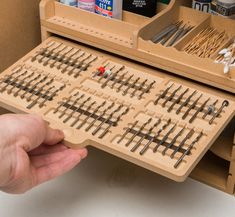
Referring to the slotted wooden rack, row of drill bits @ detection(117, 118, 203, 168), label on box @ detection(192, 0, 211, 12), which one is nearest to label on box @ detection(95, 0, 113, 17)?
the slotted wooden rack

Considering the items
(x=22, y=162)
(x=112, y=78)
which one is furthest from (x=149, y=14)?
(x=22, y=162)

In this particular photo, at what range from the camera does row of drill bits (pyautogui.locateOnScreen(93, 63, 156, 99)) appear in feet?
3.18

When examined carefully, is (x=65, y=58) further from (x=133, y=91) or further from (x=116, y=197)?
(x=116, y=197)

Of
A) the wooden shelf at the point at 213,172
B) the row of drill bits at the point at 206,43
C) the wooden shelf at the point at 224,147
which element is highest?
the row of drill bits at the point at 206,43

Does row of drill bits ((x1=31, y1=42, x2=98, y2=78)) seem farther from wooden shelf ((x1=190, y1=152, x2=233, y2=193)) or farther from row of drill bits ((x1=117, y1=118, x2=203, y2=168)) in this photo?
wooden shelf ((x1=190, y1=152, x2=233, y2=193))

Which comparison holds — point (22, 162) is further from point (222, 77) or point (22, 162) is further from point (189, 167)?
point (222, 77)

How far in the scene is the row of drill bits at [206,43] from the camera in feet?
3.30

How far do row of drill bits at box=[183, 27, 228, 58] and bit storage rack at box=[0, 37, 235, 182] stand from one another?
66 mm

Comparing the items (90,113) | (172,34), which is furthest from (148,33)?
(90,113)

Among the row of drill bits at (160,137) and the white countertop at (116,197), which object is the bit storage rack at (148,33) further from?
the white countertop at (116,197)

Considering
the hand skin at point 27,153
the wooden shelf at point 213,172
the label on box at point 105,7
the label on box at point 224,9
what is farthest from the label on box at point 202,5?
the hand skin at point 27,153

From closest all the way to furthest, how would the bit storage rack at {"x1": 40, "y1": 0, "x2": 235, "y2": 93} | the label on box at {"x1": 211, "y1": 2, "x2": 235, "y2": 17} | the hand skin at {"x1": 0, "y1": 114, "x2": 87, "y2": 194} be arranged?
the hand skin at {"x1": 0, "y1": 114, "x2": 87, "y2": 194} < the bit storage rack at {"x1": 40, "y1": 0, "x2": 235, "y2": 93} < the label on box at {"x1": 211, "y1": 2, "x2": 235, "y2": 17}

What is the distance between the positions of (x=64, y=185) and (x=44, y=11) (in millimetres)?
347

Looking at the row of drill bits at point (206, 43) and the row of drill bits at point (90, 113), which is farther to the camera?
the row of drill bits at point (206, 43)
